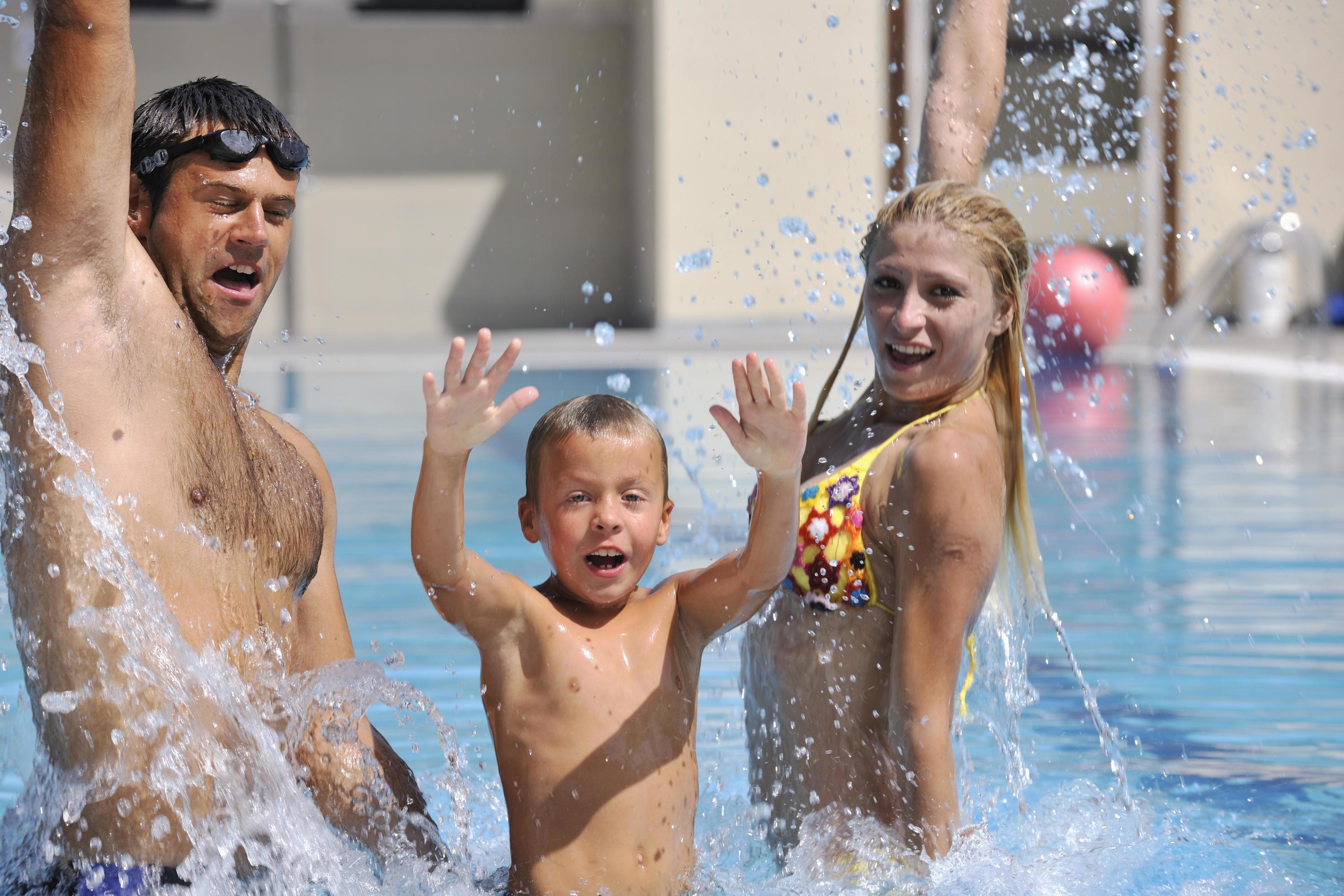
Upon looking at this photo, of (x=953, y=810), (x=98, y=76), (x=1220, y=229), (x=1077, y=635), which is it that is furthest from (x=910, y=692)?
(x=1220, y=229)

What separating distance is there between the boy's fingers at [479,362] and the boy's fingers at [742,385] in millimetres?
398

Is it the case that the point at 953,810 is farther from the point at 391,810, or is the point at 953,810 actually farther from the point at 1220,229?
the point at 1220,229

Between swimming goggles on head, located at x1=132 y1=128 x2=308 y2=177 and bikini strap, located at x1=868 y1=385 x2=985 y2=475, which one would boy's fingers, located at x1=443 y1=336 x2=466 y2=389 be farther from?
bikini strap, located at x1=868 y1=385 x2=985 y2=475

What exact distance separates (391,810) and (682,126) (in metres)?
15.0

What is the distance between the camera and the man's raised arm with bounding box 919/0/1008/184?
10.9 feet

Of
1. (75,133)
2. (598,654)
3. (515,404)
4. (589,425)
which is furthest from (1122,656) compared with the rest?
(75,133)

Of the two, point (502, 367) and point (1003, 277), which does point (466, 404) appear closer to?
point (502, 367)

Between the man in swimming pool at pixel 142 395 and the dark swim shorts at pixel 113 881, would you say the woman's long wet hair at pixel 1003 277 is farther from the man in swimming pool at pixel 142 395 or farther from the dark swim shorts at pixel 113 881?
the dark swim shorts at pixel 113 881

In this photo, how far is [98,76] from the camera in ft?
6.48

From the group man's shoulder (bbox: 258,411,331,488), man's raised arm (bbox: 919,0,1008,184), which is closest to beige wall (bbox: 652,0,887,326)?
man's raised arm (bbox: 919,0,1008,184)

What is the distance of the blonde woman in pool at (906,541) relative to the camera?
8.59ft

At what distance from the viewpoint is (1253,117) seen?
1738cm

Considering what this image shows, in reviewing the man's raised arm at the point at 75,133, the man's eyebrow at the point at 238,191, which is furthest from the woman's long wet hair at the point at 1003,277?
the man's raised arm at the point at 75,133

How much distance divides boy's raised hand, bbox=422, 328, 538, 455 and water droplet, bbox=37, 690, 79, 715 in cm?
62
